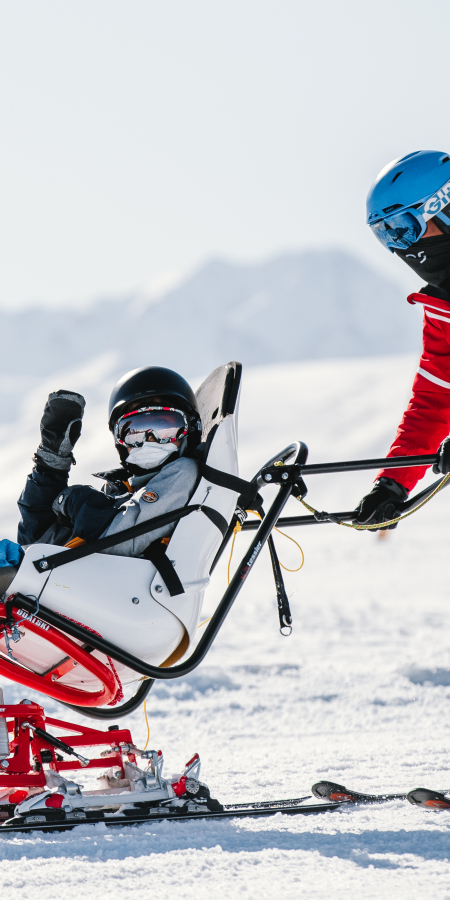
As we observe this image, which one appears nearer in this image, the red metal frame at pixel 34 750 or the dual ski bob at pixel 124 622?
the dual ski bob at pixel 124 622

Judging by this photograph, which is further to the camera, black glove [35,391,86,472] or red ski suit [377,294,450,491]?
red ski suit [377,294,450,491]

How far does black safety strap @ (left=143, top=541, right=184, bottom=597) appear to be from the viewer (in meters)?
3.16

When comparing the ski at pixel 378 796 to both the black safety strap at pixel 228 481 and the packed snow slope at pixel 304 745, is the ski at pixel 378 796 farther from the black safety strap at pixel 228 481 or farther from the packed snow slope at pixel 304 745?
the black safety strap at pixel 228 481

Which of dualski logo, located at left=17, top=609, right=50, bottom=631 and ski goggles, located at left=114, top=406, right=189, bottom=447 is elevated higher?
ski goggles, located at left=114, top=406, right=189, bottom=447

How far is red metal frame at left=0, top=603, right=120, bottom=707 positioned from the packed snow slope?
1.69 ft

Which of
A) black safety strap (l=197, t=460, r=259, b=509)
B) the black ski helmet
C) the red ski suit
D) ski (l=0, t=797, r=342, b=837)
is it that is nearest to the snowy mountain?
the red ski suit

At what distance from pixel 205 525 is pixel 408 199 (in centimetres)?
→ 176

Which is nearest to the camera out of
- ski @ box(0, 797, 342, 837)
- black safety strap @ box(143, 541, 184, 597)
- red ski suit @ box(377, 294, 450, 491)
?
ski @ box(0, 797, 342, 837)

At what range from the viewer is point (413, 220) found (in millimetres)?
3852

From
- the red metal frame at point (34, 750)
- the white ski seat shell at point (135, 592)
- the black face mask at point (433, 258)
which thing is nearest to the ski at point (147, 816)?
the red metal frame at point (34, 750)

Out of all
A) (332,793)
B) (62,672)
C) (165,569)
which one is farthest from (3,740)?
(332,793)

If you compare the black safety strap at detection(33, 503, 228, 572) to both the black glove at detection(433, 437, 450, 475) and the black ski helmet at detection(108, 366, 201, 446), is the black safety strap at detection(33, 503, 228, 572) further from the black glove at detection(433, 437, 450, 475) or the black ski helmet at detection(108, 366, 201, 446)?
the black glove at detection(433, 437, 450, 475)

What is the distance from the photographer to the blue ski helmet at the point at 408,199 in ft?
12.6

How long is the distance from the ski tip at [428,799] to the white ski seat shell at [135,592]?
103 centimetres
